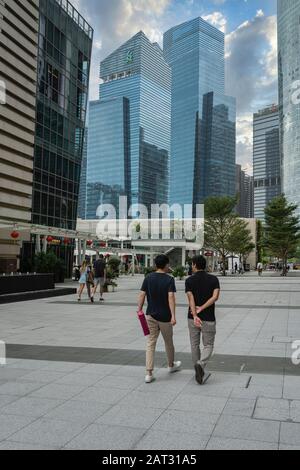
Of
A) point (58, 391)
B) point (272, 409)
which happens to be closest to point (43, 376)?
point (58, 391)

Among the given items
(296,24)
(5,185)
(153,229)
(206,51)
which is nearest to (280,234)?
(296,24)

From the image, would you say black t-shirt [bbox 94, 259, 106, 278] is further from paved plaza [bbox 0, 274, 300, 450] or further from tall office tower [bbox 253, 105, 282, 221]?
tall office tower [bbox 253, 105, 282, 221]

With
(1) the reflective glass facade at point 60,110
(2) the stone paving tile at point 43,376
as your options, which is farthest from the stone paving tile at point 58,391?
(1) the reflective glass facade at point 60,110

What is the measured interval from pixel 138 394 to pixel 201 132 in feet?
550

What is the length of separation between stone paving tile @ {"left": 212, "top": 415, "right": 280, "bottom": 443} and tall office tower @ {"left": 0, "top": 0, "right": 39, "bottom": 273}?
2525cm

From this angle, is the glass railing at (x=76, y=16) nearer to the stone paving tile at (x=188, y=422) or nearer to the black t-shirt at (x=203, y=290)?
the black t-shirt at (x=203, y=290)

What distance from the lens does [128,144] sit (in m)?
154

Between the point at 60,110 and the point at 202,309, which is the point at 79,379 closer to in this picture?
the point at 202,309

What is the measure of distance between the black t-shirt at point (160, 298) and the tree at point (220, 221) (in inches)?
1906

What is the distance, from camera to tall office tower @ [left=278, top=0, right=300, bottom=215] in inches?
1822

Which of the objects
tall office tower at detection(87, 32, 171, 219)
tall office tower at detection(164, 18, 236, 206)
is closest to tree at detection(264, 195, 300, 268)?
tall office tower at detection(87, 32, 171, 219)
